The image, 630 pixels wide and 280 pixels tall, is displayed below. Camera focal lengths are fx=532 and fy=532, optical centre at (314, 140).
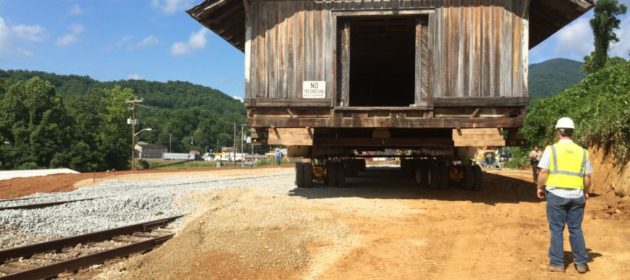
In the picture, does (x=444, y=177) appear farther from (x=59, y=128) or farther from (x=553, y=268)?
(x=59, y=128)

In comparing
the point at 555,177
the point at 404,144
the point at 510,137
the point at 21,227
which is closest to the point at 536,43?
the point at 510,137

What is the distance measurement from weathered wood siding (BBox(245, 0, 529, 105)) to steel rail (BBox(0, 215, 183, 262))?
4023mm

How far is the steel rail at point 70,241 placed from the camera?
8.26 meters

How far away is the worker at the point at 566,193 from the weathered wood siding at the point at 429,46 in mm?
5785

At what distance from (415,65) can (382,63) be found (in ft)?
32.3

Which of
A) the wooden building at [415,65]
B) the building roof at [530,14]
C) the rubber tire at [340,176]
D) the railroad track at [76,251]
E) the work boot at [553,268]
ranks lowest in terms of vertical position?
the railroad track at [76,251]

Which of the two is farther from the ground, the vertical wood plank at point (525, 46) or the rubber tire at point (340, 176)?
the vertical wood plank at point (525, 46)

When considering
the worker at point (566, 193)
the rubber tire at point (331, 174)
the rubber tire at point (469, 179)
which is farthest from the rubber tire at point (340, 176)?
the worker at point (566, 193)

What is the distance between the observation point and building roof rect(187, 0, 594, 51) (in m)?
12.6

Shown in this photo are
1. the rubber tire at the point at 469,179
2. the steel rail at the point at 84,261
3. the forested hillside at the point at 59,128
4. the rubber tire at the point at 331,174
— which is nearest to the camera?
the steel rail at the point at 84,261

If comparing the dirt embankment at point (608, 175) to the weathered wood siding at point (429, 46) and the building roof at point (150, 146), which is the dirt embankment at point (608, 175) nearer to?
the weathered wood siding at point (429, 46)

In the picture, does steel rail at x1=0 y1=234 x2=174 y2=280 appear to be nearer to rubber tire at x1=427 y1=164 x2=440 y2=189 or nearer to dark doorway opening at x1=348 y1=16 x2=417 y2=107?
rubber tire at x1=427 y1=164 x2=440 y2=189

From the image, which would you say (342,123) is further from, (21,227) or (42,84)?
(42,84)

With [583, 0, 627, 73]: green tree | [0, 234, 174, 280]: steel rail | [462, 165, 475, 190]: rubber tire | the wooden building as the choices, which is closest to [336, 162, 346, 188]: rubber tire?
the wooden building
